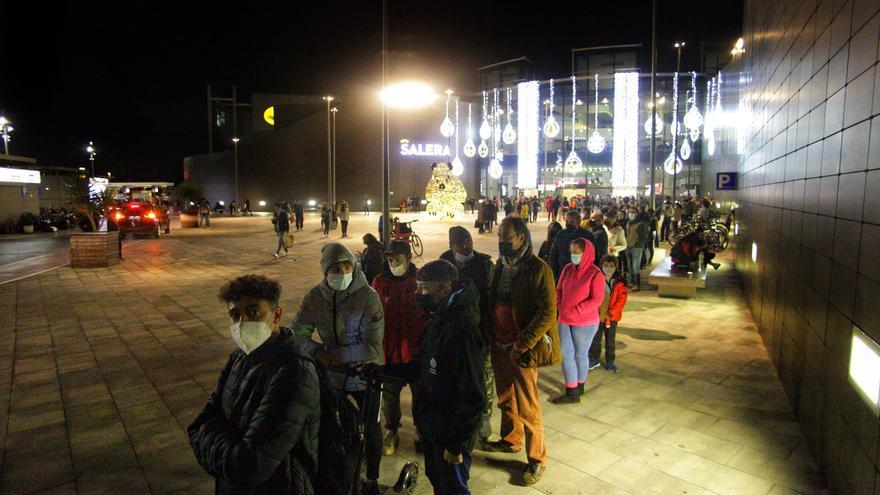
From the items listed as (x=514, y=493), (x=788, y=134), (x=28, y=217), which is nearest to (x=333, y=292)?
(x=514, y=493)

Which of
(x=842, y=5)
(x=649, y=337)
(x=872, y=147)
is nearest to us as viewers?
(x=872, y=147)

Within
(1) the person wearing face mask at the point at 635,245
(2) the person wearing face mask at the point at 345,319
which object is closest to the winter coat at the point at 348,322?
(2) the person wearing face mask at the point at 345,319

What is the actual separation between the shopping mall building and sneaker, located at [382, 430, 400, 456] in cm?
4261

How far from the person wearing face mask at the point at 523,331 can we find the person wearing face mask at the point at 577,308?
112 cm

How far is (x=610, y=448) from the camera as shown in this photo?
4.55 m

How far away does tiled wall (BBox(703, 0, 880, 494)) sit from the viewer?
3312 millimetres

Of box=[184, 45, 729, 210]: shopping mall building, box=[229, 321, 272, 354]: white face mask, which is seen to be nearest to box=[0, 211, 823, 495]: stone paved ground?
box=[229, 321, 272, 354]: white face mask

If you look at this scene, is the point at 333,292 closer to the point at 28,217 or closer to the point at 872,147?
the point at 872,147

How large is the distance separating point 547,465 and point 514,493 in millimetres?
509

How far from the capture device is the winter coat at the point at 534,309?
4094 mm

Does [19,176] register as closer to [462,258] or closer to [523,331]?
[462,258]

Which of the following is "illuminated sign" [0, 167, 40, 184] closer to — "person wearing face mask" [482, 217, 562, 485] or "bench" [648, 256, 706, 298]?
"bench" [648, 256, 706, 298]

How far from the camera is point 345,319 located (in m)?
3.77

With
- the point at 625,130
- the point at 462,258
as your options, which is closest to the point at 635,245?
the point at 462,258
